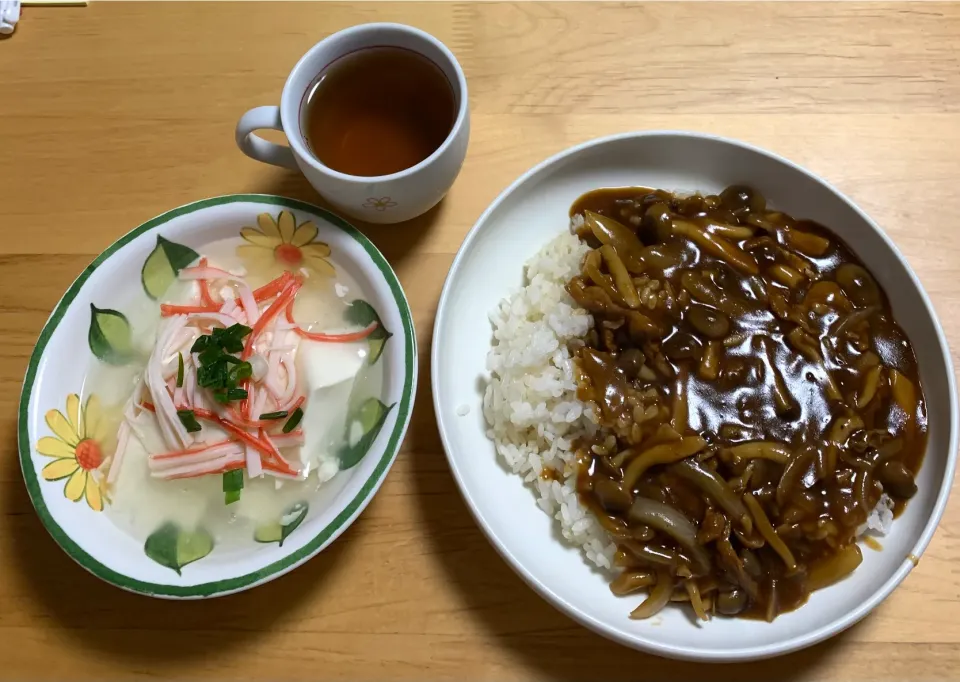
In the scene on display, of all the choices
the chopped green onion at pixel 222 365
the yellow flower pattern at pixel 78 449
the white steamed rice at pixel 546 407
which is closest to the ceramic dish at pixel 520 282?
the white steamed rice at pixel 546 407

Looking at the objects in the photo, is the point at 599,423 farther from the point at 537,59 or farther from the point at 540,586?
the point at 537,59

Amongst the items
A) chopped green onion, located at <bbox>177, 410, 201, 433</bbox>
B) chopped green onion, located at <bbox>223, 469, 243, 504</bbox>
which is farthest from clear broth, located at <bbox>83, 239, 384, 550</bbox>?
chopped green onion, located at <bbox>177, 410, 201, 433</bbox>

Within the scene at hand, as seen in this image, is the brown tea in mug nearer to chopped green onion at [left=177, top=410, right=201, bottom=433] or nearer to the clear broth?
the clear broth

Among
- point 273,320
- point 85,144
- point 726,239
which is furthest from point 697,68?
point 85,144

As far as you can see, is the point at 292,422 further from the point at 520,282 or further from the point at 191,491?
the point at 520,282

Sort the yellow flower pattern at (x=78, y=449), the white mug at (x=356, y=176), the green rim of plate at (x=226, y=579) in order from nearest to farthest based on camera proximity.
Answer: the green rim of plate at (x=226, y=579)
the yellow flower pattern at (x=78, y=449)
the white mug at (x=356, y=176)

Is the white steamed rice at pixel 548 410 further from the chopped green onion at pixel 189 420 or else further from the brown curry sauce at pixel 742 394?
the chopped green onion at pixel 189 420

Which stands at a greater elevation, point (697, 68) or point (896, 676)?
point (697, 68)

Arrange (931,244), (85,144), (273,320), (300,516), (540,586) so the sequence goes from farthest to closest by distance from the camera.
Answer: (85,144) < (931,244) < (273,320) < (300,516) < (540,586)
